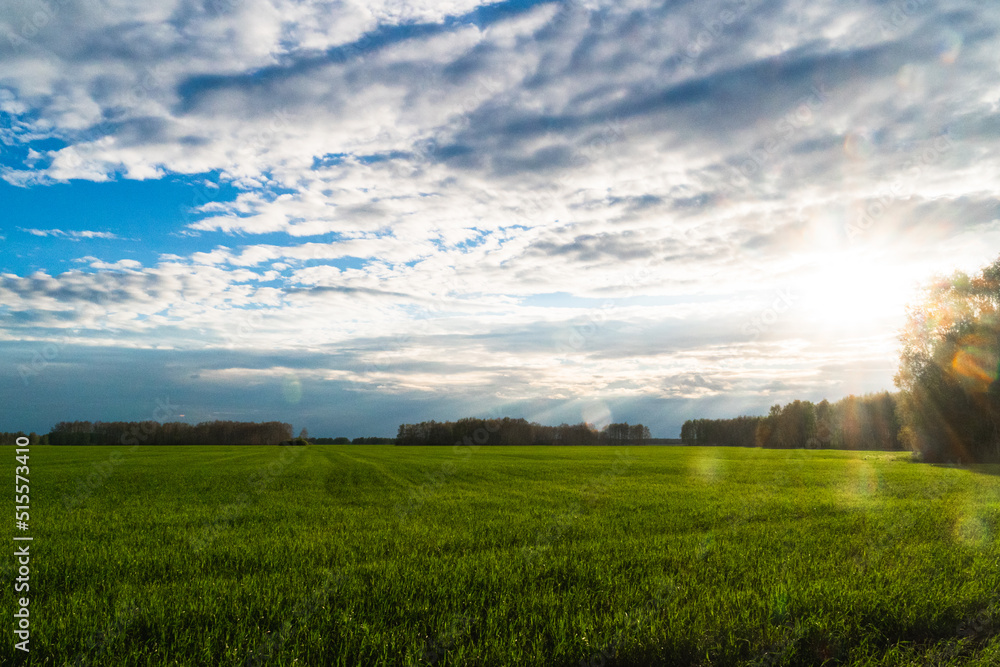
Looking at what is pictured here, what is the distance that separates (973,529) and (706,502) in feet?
20.1

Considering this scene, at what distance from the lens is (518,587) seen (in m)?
6.60

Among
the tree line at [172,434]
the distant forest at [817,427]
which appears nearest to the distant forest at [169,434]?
the tree line at [172,434]

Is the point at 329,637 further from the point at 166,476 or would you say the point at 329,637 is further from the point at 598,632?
the point at 166,476

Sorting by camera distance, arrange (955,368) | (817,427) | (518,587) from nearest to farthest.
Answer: (518,587), (955,368), (817,427)

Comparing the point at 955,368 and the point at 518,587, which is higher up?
the point at 955,368

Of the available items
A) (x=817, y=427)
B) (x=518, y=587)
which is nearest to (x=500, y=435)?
(x=817, y=427)

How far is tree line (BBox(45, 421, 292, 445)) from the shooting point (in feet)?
429

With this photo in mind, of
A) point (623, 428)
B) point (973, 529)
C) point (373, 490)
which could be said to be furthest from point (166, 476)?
point (623, 428)

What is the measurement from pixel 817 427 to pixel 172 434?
167610 mm

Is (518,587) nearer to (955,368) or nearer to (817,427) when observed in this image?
(955,368)

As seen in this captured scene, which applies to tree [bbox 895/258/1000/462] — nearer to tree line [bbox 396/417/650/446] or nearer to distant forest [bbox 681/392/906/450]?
distant forest [bbox 681/392/906/450]

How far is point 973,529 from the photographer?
10.9m

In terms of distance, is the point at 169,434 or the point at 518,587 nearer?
the point at 518,587

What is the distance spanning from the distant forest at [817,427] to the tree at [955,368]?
177 ft
